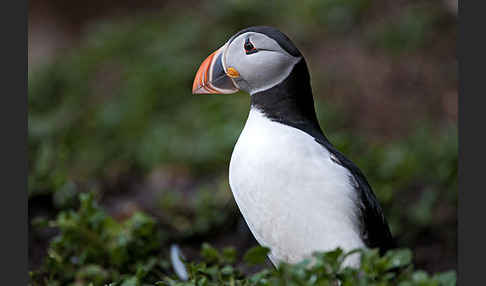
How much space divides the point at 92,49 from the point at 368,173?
4.02 m

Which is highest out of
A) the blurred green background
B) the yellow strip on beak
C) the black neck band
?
the yellow strip on beak

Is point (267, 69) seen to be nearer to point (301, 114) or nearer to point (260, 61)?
point (260, 61)

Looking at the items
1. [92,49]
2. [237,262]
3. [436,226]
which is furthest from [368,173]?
[92,49]

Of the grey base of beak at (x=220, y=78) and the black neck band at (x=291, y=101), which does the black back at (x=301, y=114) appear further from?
the grey base of beak at (x=220, y=78)

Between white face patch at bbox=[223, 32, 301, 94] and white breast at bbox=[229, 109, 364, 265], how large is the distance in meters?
0.19

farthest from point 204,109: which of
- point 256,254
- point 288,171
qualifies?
point 256,254

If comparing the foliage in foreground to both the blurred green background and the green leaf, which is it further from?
the green leaf

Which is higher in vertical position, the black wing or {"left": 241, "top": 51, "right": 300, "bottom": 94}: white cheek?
→ {"left": 241, "top": 51, "right": 300, "bottom": 94}: white cheek

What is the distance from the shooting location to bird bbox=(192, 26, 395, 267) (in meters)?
2.24

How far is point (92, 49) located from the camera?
692cm

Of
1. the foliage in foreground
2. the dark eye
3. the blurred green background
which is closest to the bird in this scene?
the dark eye

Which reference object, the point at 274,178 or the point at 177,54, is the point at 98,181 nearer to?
the point at 177,54

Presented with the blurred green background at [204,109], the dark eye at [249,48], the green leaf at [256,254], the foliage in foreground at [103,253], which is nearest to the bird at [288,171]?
the dark eye at [249,48]

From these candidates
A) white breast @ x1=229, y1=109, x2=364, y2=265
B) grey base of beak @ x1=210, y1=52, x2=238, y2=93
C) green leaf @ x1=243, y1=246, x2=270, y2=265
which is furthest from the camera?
grey base of beak @ x1=210, y1=52, x2=238, y2=93
